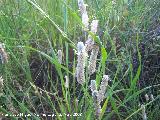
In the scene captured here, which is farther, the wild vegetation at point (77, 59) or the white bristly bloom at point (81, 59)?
the wild vegetation at point (77, 59)

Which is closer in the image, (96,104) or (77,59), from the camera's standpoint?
(96,104)

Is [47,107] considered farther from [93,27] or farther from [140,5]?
[140,5]

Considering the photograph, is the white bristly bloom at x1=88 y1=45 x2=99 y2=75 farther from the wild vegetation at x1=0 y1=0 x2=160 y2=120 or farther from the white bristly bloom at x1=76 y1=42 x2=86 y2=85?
the wild vegetation at x1=0 y1=0 x2=160 y2=120

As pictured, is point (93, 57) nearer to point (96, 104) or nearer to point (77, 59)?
point (96, 104)

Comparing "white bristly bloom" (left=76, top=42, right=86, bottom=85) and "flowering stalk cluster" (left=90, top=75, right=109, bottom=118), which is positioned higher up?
"white bristly bloom" (left=76, top=42, right=86, bottom=85)

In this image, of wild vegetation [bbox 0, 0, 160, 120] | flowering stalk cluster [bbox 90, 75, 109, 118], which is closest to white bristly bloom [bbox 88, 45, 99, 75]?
flowering stalk cluster [bbox 90, 75, 109, 118]

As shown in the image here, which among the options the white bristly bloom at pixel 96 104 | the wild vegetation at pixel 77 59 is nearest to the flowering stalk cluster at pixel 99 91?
the white bristly bloom at pixel 96 104

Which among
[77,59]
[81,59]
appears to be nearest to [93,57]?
[81,59]

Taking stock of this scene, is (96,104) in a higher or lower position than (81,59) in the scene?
lower

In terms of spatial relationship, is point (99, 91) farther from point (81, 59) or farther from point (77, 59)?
point (77, 59)

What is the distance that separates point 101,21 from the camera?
1306 mm

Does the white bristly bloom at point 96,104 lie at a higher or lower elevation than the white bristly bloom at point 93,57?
lower

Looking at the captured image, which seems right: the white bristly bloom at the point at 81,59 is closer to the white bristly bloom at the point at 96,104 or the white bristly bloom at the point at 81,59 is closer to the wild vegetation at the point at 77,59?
the white bristly bloom at the point at 96,104

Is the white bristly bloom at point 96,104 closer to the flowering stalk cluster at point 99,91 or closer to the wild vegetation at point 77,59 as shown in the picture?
the flowering stalk cluster at point 99,91
